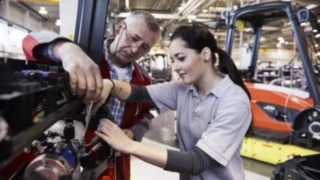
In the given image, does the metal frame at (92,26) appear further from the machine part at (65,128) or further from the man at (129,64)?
the man at (129,64)

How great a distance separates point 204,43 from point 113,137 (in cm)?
82

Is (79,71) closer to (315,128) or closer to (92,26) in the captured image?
(92,26)

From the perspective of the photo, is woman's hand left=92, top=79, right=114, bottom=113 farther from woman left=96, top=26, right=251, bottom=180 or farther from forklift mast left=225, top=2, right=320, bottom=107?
forklift mast left=225, top=2, right=320, bottom=107

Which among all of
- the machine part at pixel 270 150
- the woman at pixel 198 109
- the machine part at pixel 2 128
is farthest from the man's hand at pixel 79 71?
the machine part at pixel 270 150

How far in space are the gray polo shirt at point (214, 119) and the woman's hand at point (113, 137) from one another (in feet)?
1.27

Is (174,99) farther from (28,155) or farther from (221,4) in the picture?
(221,4)

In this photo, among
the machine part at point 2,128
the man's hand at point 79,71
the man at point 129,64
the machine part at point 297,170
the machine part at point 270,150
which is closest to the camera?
the machine part at point 2,128

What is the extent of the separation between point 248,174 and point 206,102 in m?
3.23

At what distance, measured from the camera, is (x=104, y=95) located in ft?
5.02

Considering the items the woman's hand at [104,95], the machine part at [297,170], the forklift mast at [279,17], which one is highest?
the forklift mast at [279,17]

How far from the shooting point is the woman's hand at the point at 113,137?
1.38 m

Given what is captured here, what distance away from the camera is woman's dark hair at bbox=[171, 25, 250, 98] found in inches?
72.6

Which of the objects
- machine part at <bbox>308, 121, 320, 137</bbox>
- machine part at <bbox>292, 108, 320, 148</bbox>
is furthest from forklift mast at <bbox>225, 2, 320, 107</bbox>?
machine part at <bbox>308, 121, 320, 137</bbox>

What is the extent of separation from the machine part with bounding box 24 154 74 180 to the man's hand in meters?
0.24
